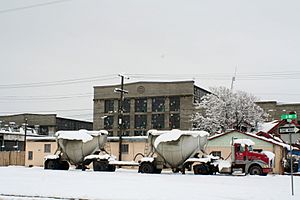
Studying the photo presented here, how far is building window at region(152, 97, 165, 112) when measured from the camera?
99750mm

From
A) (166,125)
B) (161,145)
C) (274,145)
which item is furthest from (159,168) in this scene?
(166,125)

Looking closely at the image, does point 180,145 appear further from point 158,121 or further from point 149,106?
point 149,106

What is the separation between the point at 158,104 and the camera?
10031 cm

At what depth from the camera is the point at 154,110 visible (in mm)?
100375

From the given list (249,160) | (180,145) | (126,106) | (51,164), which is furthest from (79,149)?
(126,106)

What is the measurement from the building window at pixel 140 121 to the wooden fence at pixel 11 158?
47.2 metres

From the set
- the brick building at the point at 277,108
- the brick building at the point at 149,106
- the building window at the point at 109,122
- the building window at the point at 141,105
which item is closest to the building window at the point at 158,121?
the brick building at the point at 149,106

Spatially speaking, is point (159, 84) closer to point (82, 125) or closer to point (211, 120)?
point (211, 120)

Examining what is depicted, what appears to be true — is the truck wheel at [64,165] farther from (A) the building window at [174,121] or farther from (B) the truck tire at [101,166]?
(A) the building window at [174,121]

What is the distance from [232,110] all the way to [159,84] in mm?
28034

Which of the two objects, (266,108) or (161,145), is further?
(266,108)

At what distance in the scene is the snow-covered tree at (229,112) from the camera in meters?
74.0

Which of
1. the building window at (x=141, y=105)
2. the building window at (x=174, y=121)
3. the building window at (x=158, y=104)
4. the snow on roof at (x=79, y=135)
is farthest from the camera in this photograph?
the building window at (x=141, y=105)

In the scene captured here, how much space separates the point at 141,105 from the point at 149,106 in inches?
82.2
